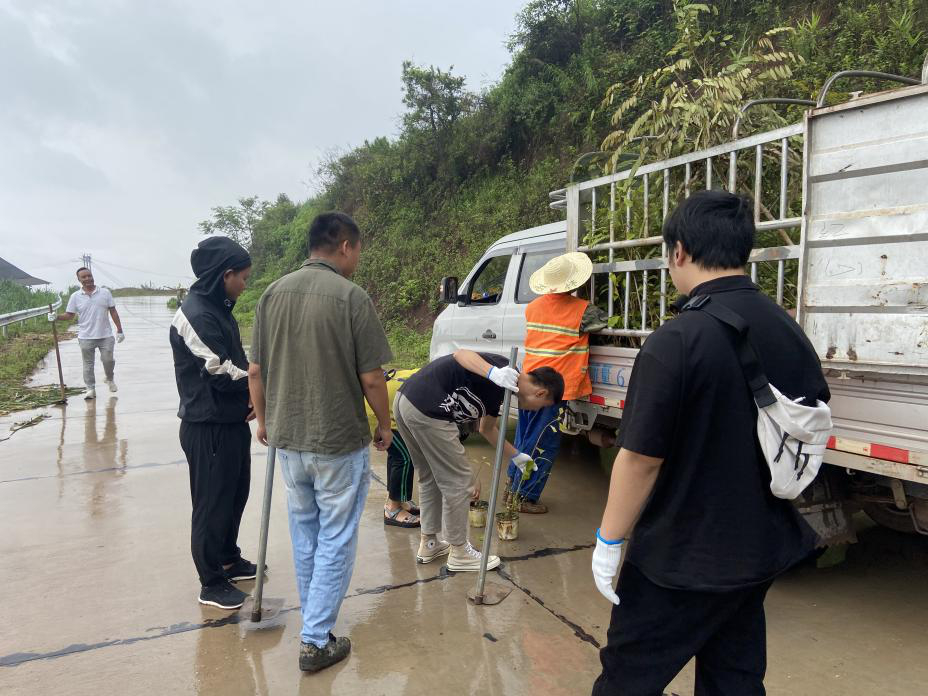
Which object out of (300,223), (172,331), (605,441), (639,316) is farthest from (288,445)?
(300,223)

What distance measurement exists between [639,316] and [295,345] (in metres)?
2.26

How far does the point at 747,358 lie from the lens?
150cm

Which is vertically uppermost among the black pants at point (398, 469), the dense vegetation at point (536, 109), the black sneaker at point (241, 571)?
the dense vegetation at point (536, 109)

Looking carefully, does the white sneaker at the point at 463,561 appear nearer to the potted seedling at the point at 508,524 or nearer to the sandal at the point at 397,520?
the potted seedling at the point at 508,524

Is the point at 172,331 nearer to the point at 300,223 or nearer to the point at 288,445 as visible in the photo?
the point at 288,445

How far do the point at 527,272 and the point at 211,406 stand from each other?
298cm

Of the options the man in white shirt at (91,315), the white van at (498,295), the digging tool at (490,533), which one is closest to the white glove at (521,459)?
the digging tool at (490,533)

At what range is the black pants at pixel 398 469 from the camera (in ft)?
14.0

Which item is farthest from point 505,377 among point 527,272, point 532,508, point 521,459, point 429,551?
point 527,272

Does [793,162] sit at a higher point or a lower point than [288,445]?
higher

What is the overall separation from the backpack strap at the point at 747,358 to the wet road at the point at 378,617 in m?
1.61

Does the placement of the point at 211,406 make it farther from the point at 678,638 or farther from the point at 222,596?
the point at 678,638

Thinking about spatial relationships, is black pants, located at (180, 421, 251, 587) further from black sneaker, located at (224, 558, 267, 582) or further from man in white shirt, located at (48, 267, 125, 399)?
man in white shirt, located at (48, 267, 125, 399)

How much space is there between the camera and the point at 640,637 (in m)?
1.61
